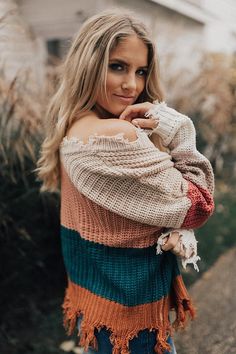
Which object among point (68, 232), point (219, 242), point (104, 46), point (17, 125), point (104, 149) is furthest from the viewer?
point (219, 242)

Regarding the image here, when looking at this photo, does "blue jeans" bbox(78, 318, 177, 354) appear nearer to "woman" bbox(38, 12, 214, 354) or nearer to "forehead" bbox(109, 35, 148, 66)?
"woman" bbox(38, 12, 214, 354)

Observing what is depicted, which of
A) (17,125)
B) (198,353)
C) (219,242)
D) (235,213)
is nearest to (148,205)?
(17,125)

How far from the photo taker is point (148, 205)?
1605 millimetres

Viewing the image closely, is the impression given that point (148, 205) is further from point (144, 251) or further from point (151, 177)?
point (144, 251)

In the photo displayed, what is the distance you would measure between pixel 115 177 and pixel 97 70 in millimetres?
428

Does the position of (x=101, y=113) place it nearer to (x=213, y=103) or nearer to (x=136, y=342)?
(x=136, y=342)

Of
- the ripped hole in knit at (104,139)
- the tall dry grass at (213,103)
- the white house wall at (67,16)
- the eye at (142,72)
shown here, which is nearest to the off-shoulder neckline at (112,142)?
the ripped hole in knit at (104,139)

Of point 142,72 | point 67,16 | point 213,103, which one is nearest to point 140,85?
point 142,72

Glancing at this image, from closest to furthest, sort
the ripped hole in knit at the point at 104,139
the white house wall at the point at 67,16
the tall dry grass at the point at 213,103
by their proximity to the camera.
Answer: the ripped hole in knit at the point at 104,139 → the tall dry grass at the point at 213,103 → the white house wall at the point at 67,16

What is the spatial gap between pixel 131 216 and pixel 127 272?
233mm

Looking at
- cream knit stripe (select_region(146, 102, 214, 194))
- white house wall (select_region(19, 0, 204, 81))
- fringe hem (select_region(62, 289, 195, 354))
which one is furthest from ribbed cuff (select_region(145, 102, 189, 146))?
white house wall (select_region(19, 0, 204, 81))

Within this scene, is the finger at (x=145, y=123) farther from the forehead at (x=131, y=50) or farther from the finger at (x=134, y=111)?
the forehead at (x=131, y=50)

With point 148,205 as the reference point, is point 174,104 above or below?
below

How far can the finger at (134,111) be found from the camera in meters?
1.74
